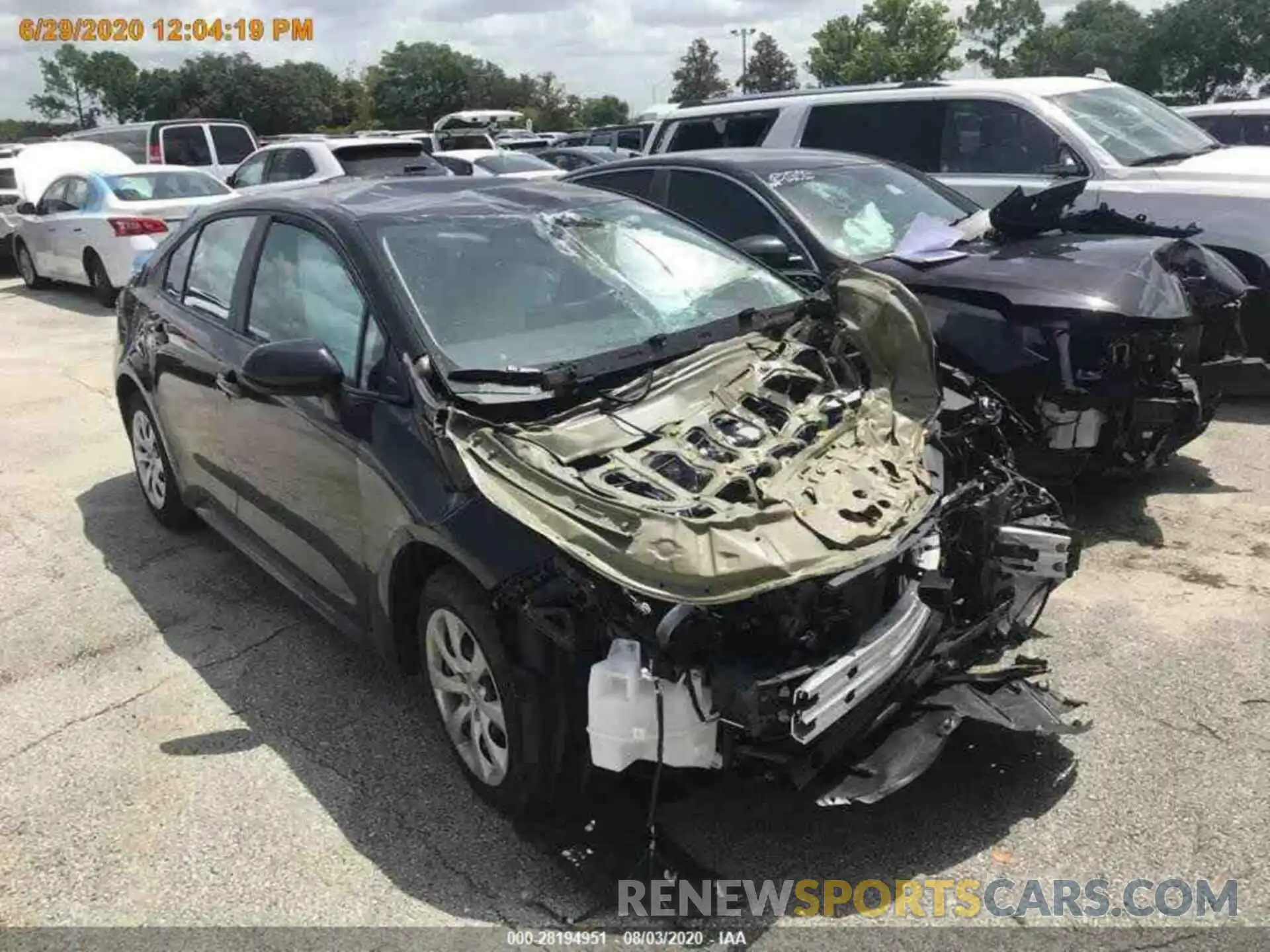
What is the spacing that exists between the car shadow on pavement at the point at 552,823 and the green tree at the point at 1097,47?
5581 cm

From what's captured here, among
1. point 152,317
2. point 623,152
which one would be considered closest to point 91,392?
point 152,317

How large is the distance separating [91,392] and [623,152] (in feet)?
38.0

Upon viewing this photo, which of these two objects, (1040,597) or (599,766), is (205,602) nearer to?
(599,766)

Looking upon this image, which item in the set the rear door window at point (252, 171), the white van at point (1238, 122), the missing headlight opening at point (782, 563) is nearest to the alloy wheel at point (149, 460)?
the missing headlight opening at point (782, 563)

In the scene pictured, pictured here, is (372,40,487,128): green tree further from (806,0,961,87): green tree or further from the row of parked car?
the row of parked car

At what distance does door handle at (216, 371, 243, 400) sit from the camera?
4078 mm

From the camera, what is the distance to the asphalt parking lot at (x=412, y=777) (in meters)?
2.86

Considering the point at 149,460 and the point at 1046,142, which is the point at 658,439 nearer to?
the point at 149,460

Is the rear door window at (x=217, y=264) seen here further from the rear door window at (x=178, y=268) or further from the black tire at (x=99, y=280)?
the black tire at (x=99, y=280)

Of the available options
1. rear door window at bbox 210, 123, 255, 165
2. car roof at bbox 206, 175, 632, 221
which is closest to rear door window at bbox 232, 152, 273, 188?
rear door window at bbox 210, 123, 255, 165

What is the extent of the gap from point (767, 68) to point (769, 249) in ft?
249

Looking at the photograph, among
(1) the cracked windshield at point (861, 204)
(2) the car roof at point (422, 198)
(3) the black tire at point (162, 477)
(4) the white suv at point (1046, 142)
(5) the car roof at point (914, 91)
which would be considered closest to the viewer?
(2) the car roof at point (422, 198)

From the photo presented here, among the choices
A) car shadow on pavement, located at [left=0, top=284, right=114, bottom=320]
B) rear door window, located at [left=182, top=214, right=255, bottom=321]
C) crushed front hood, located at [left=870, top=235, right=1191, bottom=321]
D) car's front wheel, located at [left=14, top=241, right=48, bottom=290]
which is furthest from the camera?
car's front wheel, located at [left=14, top=241, right=48, bottom=290]

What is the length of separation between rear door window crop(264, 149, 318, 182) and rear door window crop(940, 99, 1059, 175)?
336 inches
